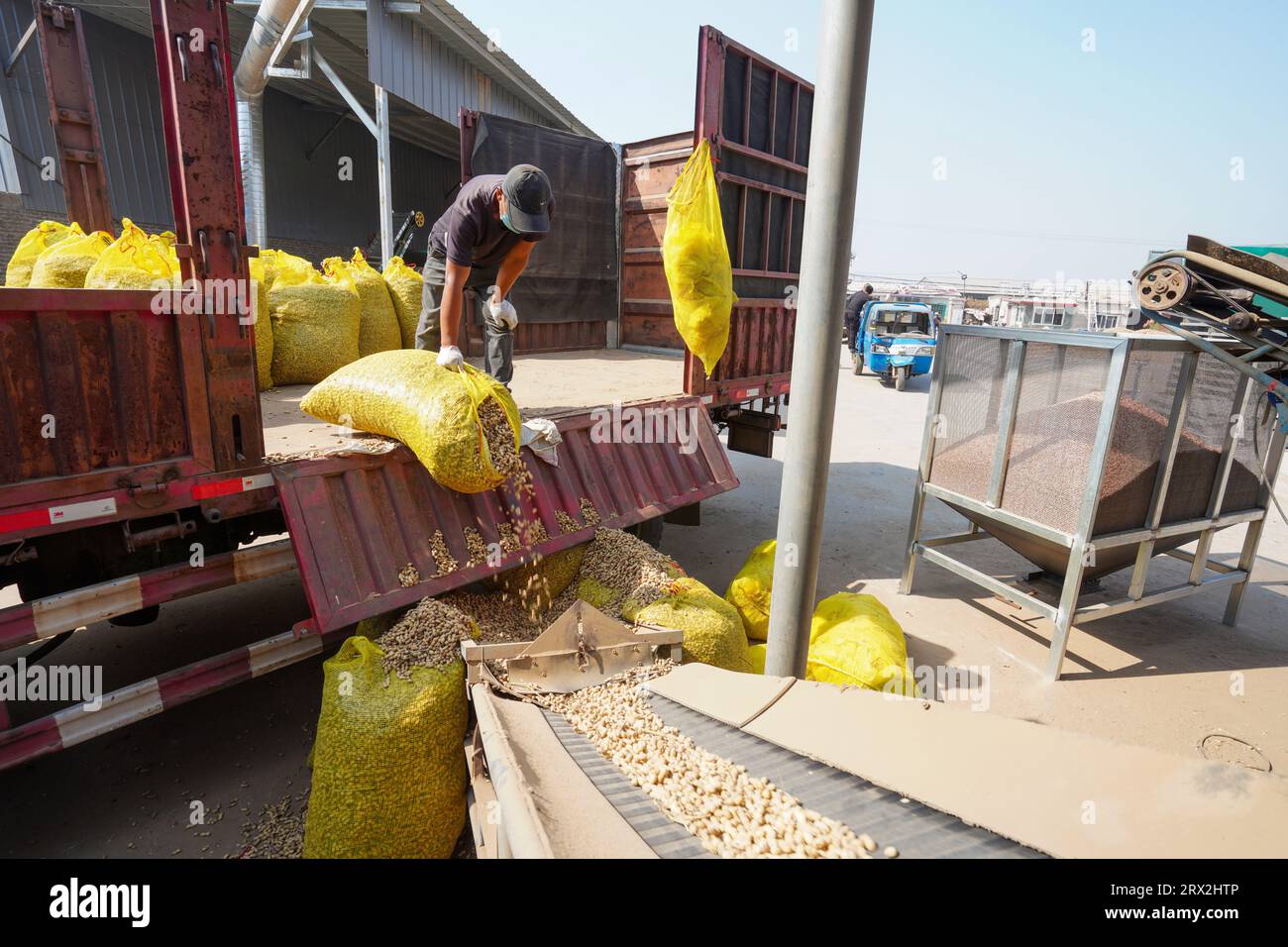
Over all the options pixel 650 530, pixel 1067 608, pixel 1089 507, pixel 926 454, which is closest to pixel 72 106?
pixel 650 530

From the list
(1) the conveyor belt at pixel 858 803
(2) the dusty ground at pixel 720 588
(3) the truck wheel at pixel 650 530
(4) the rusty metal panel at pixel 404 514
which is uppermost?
(4) the rusty metal panel at pixel 404 514

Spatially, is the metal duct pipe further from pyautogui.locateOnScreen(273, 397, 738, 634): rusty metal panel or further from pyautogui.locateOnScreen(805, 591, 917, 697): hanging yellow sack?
pyautogui.locateOnScreen(805, 591, 917, 697): hanging yellow sack

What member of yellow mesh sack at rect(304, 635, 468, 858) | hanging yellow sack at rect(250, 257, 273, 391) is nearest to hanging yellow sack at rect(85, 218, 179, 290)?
hanging yellow sack at rect(250, 257, 273, 391)

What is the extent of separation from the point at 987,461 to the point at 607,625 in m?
3.29

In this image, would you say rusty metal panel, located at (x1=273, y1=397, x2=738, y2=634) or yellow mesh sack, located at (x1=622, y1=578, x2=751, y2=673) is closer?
rusty metal panel, located at (x1=273, y1=397, x2=738, y2=634)

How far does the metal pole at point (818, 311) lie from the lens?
2.33 m

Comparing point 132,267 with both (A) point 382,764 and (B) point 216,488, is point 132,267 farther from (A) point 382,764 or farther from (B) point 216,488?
(A) point 382,764

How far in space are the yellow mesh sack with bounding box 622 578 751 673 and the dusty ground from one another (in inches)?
56.7

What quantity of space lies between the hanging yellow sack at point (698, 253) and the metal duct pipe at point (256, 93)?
294 inches

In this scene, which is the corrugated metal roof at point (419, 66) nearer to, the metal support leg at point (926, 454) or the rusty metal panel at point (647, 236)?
the rusty metal panel at point (647, 236)

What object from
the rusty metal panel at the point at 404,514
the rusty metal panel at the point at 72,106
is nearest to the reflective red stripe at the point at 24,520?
the rusty metal panel at the point at 404,514

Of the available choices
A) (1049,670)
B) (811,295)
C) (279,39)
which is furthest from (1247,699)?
(279,39)

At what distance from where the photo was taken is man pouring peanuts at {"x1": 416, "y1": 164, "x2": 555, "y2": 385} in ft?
11.4
